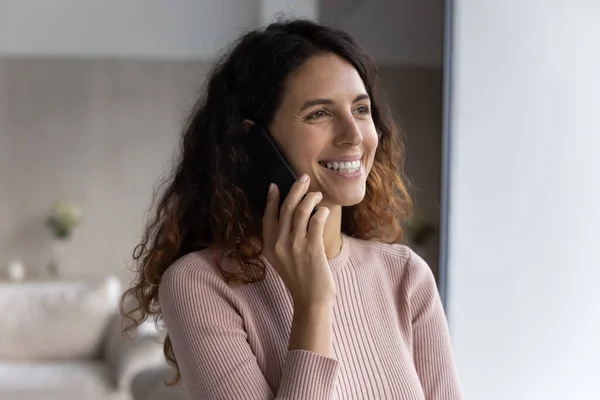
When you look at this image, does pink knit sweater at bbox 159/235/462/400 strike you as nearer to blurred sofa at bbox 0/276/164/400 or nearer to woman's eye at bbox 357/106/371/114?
woman's eye at bbox 357/106/371/114

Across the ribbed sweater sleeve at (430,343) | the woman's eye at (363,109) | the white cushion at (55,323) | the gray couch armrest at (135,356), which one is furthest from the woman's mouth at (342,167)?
the white cushion at (55,323)

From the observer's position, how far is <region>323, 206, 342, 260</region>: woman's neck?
1.32m

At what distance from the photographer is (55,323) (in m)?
4.03

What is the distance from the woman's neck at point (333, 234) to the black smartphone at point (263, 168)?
0.34 feet

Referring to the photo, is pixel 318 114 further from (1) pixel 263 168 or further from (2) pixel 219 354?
(2) pixel 219 354

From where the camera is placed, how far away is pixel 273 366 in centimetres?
118

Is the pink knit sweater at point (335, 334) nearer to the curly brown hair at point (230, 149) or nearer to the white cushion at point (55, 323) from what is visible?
the curly brown hair at point (230, 149)

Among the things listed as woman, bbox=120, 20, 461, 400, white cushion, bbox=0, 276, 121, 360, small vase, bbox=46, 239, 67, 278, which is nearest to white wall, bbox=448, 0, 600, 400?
woman, bbox=120, 20, 461, 400

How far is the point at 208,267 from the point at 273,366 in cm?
17

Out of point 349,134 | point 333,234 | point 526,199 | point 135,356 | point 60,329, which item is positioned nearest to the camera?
point 349,134

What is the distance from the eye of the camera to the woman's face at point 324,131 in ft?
4.06

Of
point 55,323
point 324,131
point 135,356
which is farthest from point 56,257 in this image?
point 324,131

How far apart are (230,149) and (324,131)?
16 centimetres

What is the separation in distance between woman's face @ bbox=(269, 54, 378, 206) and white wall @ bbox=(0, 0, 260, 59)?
3.58 metres
